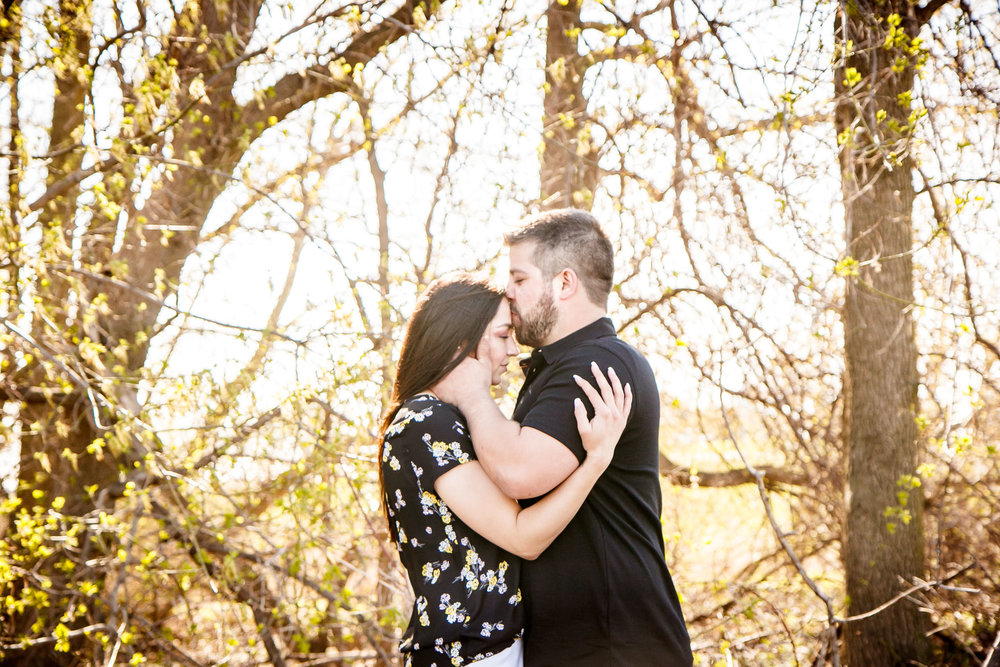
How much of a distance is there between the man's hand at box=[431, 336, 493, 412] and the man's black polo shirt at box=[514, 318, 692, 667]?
151mm

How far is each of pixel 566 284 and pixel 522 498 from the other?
0.75m

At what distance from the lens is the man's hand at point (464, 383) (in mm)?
2258

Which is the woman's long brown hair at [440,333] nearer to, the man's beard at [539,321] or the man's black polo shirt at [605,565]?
the man's beard at [539,321]

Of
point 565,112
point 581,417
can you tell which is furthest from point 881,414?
point 581,417

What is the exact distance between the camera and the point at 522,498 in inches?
80.4

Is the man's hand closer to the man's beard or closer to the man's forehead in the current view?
the man's beard

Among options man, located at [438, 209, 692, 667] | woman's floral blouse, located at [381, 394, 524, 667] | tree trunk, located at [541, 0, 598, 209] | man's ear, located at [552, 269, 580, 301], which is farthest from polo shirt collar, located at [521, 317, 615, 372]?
tree trunk, located at [541, 0, 598, 209]

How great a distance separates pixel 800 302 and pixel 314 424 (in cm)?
278

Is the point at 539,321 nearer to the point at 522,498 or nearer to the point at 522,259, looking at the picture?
the point at 522,259

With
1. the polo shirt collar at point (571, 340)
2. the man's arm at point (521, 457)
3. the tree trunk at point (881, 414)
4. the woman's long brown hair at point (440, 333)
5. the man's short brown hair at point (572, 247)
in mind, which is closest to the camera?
the man's arm at point (521, 457)

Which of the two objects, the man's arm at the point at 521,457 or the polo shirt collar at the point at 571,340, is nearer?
the man's arm at the point at 521,457

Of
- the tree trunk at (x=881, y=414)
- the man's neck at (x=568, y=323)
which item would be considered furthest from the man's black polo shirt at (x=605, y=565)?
the tree trunk at (x=881, y=414)

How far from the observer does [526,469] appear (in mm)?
2033

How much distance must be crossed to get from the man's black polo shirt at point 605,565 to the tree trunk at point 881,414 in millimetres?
2753
